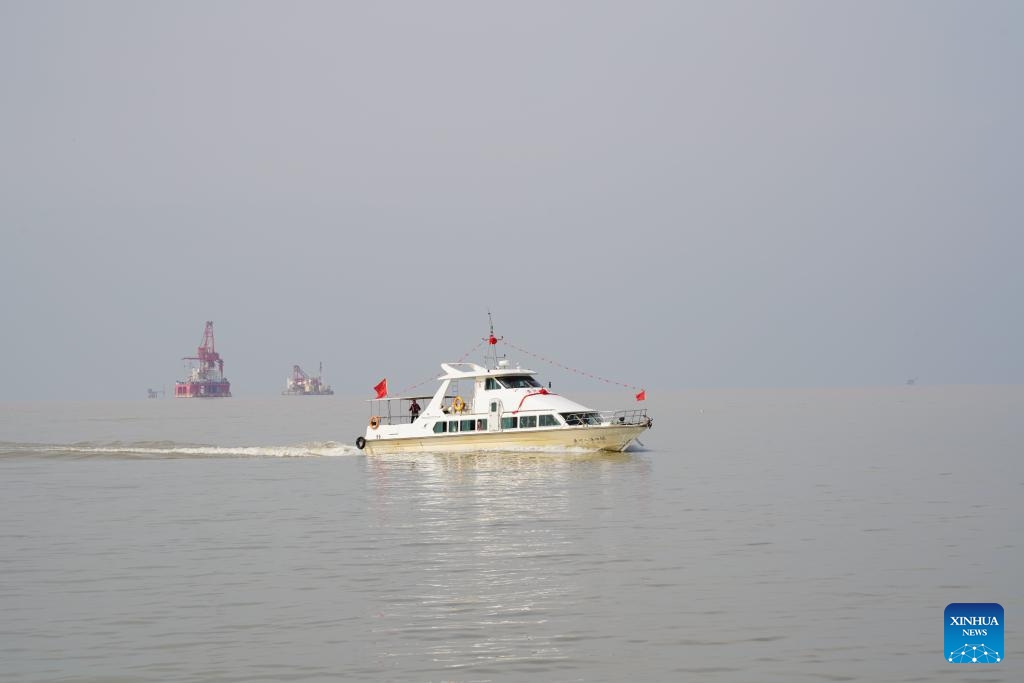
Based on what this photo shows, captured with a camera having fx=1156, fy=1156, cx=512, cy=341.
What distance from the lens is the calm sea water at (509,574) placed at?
63.2 feet

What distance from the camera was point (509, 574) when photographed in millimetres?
26328

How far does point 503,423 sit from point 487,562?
99.0 ft

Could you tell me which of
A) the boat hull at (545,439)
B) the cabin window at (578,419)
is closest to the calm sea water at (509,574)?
the boat hull at (545,439)

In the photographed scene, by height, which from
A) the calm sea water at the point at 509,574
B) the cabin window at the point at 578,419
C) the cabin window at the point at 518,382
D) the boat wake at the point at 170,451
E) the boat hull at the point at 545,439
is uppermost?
the cabin window at the point at 518,382

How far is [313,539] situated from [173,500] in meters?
13.6

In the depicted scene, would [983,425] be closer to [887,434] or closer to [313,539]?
[887,434]

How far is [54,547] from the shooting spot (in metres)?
32.3

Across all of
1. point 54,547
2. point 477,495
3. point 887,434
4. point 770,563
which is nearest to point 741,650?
point 770,563

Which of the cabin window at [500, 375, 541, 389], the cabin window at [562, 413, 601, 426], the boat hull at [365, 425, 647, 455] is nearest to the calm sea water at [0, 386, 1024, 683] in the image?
the boat hull at [365, 425, 647, 455]

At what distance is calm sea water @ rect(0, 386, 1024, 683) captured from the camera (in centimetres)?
1925

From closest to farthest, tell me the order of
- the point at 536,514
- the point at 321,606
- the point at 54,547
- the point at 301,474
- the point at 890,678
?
the point at 890,678 < the point at 321,606 < the point at 54,547 < the point at 536,514 < the point at 301,474

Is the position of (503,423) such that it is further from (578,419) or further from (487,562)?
(487,562)

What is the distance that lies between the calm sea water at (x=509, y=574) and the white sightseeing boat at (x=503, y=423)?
9.25 ft

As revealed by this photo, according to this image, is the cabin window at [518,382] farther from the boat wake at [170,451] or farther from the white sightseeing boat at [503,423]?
the boat wake at [170,451]
